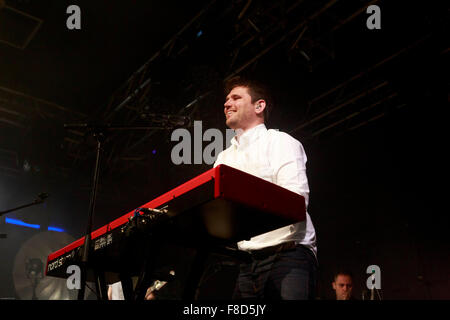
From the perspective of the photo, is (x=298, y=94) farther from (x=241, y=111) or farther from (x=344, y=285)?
(x=241, y=111)

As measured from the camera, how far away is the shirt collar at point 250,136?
2.19 m

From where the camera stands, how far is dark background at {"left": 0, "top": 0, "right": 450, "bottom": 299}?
561 centimetres

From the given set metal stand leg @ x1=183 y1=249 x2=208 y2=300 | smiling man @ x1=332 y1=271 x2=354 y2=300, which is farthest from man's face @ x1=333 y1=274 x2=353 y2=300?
metal stand leg @ x1=183 y1=249 x2=208 y2=300

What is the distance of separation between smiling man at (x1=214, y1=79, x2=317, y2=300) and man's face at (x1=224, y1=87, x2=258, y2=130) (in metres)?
0.08

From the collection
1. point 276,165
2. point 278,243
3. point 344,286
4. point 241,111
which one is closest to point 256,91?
point 241,111

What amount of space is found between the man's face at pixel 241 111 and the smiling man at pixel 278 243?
75 mm

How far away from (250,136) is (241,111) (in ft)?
0.52

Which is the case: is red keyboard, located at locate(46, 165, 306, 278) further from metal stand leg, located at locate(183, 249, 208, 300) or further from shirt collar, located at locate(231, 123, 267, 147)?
shirt collar, located at locate(231, 123, 267, 147)

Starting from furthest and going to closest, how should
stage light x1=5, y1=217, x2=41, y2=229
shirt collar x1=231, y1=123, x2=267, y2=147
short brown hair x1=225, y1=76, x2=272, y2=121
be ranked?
stage light x1=5, y1=217, x2=41, y2=229 < short brown hair x1=225, y1=76, x2=272, y2=121 < shirt collar x1=231, y1=123, x2=267, y2=147

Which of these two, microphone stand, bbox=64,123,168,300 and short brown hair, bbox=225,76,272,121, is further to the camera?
short brown hair, bbox=225,76,272,121

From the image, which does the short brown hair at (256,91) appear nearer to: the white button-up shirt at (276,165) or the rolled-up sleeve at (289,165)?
the white button-up shirt at (276,165)

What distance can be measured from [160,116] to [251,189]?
1.50 metres
